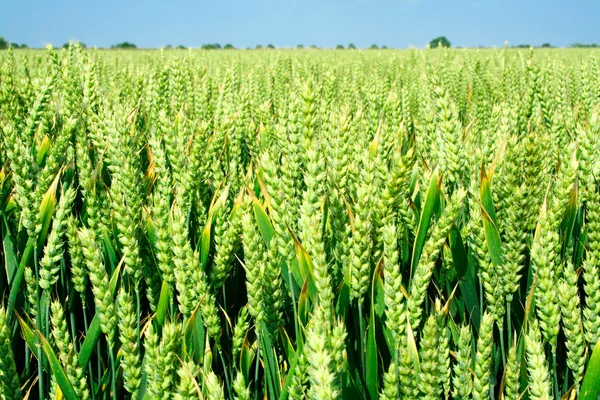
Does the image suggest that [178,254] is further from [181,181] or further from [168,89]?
[168,89]

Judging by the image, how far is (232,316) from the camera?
5.08ft

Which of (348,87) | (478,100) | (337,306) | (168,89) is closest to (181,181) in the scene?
(337,306)

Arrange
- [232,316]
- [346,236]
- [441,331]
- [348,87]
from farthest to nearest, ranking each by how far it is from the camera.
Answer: [348,87] → [232,316] → [346,236] → [441,331]

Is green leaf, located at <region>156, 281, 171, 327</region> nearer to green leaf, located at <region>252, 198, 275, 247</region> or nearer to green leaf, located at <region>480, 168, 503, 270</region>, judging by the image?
green leaf, located at <region>252, 198, 275, 247</region>

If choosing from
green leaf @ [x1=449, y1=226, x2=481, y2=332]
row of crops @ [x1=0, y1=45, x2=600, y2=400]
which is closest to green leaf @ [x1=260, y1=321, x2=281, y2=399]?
row of crops @ [x1=0, y1=45, x2=600, y2=400]

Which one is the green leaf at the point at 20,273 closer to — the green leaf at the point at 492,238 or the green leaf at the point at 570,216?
the green leaf at the point at 492,238

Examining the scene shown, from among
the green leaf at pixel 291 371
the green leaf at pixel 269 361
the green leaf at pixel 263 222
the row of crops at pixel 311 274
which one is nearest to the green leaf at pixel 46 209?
the row of crops at pixel 311 274

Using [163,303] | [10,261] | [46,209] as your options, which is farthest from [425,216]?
[10,261]

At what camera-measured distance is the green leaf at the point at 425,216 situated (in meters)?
1.25

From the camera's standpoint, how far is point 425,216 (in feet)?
4.17

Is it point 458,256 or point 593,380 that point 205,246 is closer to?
point 458,256

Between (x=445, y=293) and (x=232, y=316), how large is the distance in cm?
63

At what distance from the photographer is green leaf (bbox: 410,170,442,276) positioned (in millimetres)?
1250

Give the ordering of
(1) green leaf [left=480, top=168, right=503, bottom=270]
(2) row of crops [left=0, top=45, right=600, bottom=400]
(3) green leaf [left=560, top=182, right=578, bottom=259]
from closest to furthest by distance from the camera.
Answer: (2) row of crops [left=0, top=45, right=600, bottom=400], (1) green leaf [left=480, top=168, right=503, bottom=270], (3) green leaf [left=560, top=182, right=578, bottom=259]
